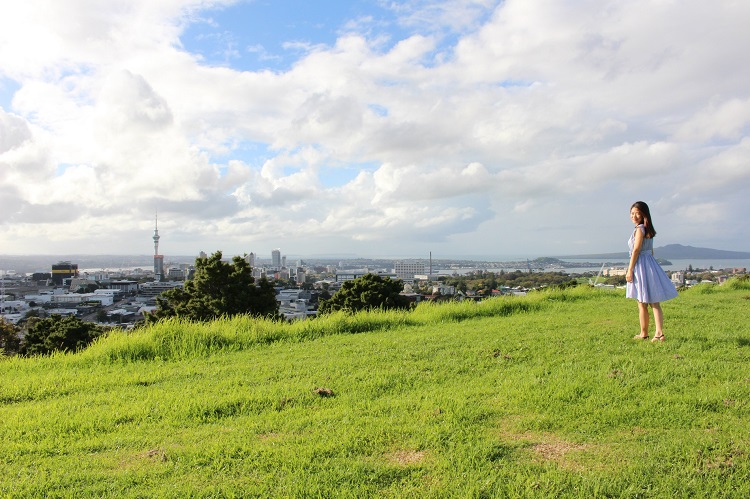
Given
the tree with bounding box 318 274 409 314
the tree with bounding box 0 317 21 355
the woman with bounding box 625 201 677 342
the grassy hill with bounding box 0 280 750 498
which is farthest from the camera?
the tree with bounding box 0 317 21 355

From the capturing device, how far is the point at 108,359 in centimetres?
759

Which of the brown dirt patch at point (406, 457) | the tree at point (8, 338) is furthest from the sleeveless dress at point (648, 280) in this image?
the tree at point (8, 338)

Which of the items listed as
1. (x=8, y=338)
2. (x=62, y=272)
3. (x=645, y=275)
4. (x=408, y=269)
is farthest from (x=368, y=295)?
(x=62, y=272)

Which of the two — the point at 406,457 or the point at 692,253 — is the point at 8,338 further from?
the point at 692,253

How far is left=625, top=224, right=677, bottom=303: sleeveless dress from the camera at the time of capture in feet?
23.6

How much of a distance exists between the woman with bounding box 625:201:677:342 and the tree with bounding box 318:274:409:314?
49.5 ft

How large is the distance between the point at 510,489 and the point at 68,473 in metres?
2.84

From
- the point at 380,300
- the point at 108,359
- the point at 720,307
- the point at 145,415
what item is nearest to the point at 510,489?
the point at 145,415

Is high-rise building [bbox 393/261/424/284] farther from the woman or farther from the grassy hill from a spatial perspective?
the grassy hill

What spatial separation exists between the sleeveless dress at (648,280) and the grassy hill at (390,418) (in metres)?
0.62

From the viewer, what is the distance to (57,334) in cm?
1847

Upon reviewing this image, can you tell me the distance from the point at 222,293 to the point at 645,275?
19084 mm

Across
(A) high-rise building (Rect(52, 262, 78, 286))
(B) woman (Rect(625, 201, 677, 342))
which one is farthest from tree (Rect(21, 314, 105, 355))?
(A) high-rise building (Rect(52, 262, 78, 286))

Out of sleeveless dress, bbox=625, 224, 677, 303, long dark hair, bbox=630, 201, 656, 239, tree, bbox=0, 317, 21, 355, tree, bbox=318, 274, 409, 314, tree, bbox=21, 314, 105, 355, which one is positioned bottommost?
tree, bbox=0, 317, 21, 355
